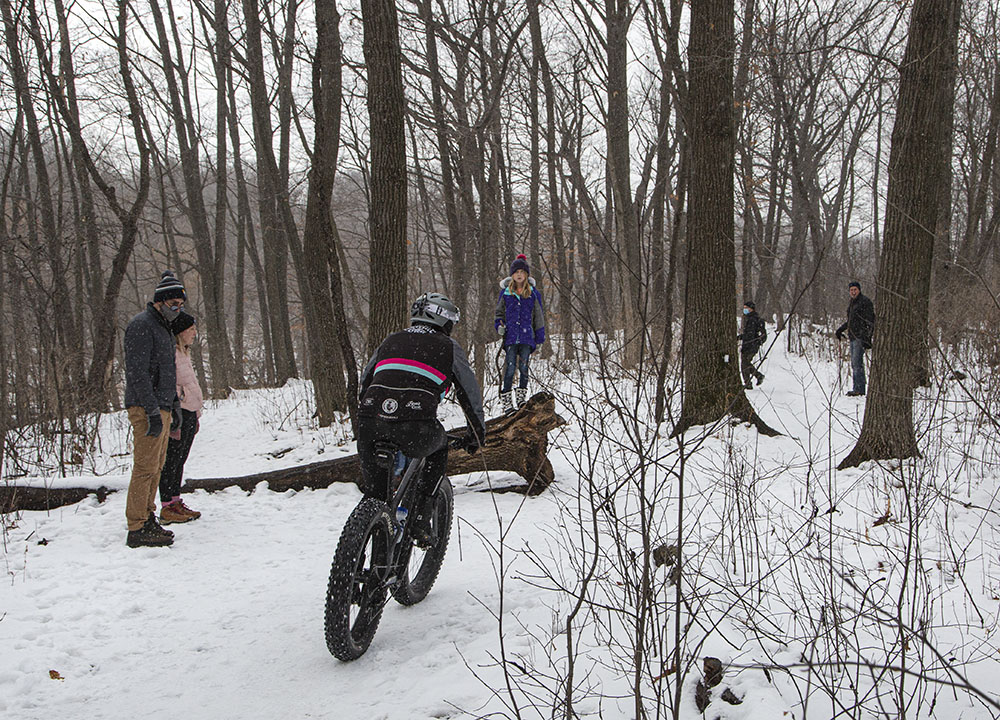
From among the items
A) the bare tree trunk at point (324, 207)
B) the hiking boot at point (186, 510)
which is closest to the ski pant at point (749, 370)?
the hiking boot at point (186, 510)

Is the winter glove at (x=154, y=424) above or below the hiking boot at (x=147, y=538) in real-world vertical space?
above

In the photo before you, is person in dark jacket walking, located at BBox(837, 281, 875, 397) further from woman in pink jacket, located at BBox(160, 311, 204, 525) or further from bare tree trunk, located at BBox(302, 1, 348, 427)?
woman in pink jacket, located at BBox(160, 311, 204, 525)

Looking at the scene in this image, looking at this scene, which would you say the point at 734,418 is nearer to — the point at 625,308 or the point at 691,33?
the point at 691,33

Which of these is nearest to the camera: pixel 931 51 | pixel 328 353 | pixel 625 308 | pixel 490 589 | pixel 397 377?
pixel 397 377

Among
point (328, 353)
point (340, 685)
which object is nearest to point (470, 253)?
point (328, 353)

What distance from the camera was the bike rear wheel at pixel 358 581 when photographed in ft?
10.7

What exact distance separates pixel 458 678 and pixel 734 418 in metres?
5.35

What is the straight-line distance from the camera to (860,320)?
10.8 metres

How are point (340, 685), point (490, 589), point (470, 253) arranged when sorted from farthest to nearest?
point (470, 253) < point (490, 589) < point (340, 685)

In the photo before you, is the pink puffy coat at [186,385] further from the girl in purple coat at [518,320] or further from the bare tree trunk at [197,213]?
the bare tree trunk at [197,213]

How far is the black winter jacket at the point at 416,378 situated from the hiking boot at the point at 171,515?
2.83 metres

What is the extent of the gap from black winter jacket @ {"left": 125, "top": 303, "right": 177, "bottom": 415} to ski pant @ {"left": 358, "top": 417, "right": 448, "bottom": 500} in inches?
84.4

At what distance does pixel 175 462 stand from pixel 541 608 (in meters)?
3.54

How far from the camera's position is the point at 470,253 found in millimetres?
13602
